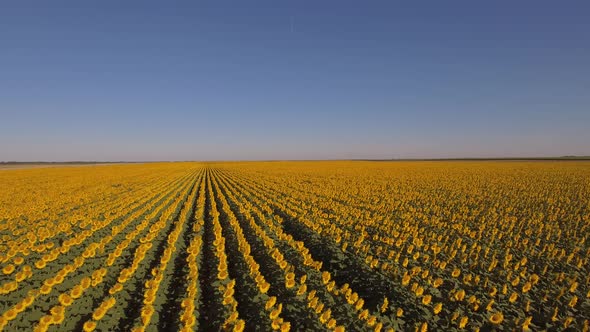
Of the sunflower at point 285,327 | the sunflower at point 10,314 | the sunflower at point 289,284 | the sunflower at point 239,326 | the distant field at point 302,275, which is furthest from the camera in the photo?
the sunflower at point 289,284

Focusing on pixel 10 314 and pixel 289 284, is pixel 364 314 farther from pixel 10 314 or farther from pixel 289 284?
pixel 10 314

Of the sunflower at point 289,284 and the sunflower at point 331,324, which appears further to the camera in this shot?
the sunflower at point 289,284

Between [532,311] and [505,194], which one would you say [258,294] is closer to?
[532,311]

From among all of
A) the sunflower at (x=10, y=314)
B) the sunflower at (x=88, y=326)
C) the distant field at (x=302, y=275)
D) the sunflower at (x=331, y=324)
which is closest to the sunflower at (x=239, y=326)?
the distant field at (x=302, y=275)

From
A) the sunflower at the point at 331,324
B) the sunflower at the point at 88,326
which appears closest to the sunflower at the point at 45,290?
the sunflower at the point at 88,326

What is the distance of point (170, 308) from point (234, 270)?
6.85ft

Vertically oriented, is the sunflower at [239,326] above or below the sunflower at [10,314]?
below

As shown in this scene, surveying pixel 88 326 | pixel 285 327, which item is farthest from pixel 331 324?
pixel 88 326

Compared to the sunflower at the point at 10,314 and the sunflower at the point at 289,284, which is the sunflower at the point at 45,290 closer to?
the sunflower at the point at 10,314

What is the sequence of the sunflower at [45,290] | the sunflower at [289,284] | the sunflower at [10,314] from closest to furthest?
the sunflower at [10,314] < the sunflower at [45,290] < the sunflower at [289,284]

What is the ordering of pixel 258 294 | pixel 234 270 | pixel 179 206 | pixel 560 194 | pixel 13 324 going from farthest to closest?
pixel 560 194 → pixel 179 206 → pixel 234 270 → pixel 258 294 → pixel 13 324

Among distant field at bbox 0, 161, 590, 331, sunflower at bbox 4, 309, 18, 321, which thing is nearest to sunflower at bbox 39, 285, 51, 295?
distant field at bbox 0, 161, 590, 331

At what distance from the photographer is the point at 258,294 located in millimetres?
6105

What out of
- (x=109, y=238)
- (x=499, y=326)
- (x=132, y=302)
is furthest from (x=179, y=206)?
(x=499, y=326)
